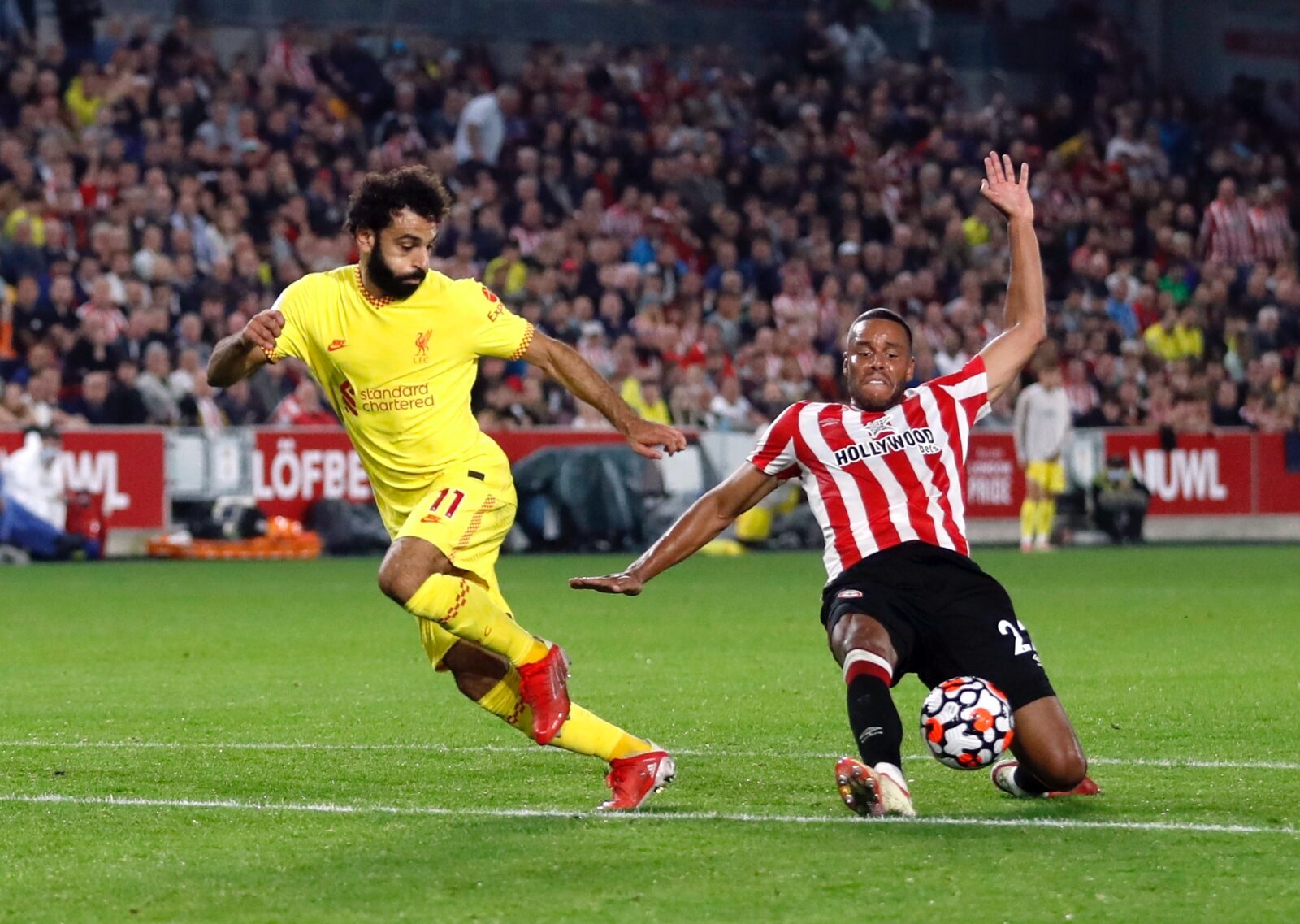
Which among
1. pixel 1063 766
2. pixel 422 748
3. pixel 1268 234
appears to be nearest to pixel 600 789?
pixel 422 748

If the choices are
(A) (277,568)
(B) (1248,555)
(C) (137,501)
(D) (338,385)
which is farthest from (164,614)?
(B) (1248,555)

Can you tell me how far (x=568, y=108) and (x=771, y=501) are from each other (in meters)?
6.85

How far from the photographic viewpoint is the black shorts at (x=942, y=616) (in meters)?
7.26

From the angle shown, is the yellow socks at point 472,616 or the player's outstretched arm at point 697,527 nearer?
the yellow socks at point 472,616

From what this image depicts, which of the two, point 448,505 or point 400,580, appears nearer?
point 400,580

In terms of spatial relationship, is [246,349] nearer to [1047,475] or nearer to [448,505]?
[448,505]

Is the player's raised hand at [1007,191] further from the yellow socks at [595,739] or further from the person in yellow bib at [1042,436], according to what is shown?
the person in yellow bib at [1042,436]

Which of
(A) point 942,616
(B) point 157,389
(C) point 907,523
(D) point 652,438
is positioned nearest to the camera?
(D) point 652,438

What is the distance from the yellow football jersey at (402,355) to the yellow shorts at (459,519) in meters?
0.06

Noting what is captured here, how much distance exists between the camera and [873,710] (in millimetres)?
6793

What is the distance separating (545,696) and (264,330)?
4.86 feet

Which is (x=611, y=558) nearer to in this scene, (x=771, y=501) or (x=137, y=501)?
(x=771, y=501)

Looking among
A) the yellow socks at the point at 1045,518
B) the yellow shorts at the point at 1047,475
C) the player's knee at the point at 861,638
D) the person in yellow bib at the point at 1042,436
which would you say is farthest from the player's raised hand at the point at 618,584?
the yellow socks at the point at 1045,518

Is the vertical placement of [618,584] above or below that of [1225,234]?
below
